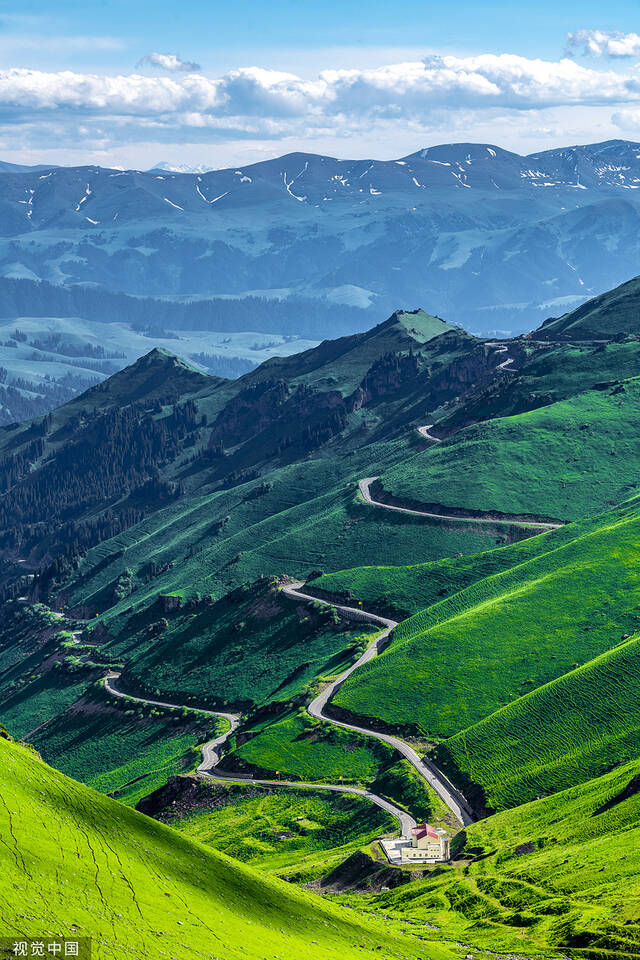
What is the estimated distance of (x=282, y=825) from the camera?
148 metres

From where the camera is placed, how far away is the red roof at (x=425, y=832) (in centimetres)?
12838

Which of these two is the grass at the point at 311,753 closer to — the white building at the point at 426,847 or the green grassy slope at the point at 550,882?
the white building at the point at 426,847

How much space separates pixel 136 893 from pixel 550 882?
149 feet

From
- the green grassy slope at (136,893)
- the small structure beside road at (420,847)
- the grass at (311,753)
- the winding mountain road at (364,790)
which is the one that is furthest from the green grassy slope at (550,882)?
the grass at (311,753)

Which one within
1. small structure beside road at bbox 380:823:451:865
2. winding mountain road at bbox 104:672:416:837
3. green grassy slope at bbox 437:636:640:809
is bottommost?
winding mountain road at bbox 104:672:416:837

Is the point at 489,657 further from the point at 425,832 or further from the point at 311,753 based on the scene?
the point at 425,832

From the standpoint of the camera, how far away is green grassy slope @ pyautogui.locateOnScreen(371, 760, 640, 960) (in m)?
91.8

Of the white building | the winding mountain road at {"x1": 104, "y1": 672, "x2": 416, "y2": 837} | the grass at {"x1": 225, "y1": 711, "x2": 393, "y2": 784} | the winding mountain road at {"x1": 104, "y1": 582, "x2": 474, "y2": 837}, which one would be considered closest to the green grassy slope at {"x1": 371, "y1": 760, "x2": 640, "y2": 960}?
the white building

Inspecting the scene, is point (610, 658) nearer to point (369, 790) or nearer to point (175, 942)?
point (369, 790)

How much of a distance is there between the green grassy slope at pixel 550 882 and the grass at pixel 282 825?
1600 centimetres

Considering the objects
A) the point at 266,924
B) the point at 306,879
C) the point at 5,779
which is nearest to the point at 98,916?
the point at 5,779

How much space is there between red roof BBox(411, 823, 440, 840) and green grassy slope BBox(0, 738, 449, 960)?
31.2 metres

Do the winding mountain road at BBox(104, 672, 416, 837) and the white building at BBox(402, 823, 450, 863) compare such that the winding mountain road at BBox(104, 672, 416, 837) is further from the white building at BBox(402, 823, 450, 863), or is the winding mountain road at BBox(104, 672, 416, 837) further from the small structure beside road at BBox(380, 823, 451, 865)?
the white building at BBox(402, 823, 450, 863)

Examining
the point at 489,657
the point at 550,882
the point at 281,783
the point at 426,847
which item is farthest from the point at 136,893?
the point at 489,657
